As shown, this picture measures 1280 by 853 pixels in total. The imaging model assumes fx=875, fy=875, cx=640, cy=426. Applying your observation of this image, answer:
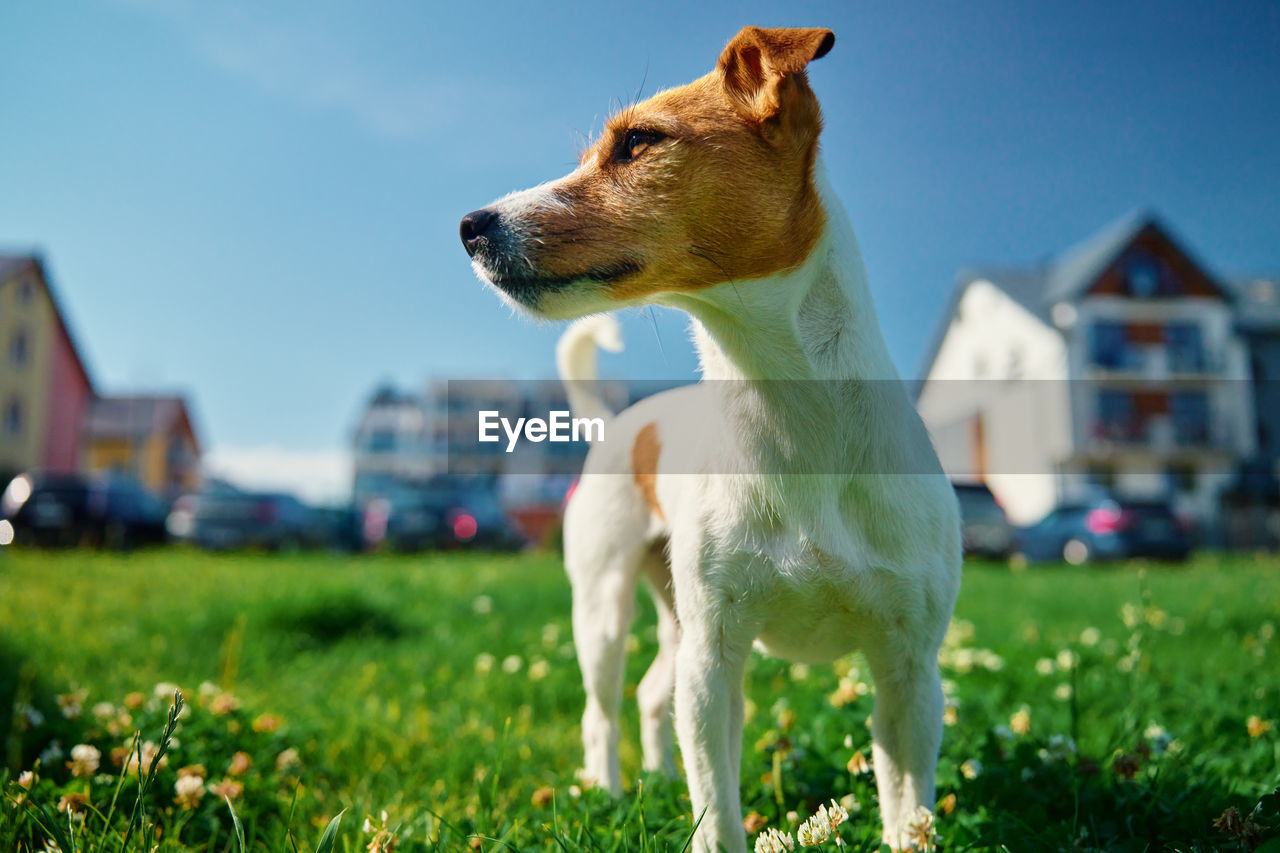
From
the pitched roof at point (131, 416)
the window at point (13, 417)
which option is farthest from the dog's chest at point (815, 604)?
the pitched roof at point (131, 416)

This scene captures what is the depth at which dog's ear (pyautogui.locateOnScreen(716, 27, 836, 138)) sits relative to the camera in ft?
6.05

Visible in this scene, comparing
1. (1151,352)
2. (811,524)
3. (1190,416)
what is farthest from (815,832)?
(1190,416)

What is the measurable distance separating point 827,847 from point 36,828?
1.92 m

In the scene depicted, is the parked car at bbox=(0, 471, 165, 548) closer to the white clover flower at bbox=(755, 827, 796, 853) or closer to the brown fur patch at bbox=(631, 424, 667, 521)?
the brown fur patch at bbox=(631, 424, 667, 521)

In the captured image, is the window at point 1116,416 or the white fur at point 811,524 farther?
the window at point 1116,416

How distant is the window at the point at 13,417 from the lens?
3066cm

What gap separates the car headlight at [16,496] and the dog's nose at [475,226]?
17.0 metres

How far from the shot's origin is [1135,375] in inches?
1142

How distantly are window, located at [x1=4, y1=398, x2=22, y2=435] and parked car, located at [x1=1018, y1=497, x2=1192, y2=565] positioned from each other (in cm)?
3316

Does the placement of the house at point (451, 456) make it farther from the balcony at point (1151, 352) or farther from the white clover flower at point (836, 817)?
the balcony at point (1151, 352)

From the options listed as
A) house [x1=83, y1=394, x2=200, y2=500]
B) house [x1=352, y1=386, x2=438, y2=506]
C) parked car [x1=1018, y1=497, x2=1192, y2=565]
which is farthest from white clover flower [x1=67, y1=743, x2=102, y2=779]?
house [x1=352, y1=386, x2=438, y2=506]

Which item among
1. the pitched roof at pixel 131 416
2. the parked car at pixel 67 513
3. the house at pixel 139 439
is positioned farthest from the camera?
the pitched roof at pixel 131 416

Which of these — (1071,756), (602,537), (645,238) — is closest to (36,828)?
(602,537)

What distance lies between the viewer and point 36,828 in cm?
216
